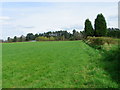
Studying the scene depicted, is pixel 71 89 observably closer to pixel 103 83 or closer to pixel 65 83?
pixel 65 83

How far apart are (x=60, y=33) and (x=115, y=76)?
13793cm

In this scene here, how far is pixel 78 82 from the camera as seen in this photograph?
6.37 metres

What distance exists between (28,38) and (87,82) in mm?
129788

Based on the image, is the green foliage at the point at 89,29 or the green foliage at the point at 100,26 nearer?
the green foliage at the point at 100,26

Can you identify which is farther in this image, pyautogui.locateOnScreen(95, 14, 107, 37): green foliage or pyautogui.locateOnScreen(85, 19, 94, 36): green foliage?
pyautogui.locateOnScreen(85, 19, 94, 36): green foliage

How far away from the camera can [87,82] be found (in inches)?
248

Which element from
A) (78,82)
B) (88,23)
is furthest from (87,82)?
(88,23)

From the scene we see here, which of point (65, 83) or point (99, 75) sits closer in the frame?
point (65, 83)

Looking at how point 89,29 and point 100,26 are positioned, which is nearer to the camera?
point 100,26

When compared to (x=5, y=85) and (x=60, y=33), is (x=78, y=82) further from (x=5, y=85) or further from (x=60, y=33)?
(x=60, y=33)

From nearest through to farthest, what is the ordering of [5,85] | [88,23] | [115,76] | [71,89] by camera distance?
1. [71,89]
2. [5,85]
3. [115,76]
4. [88,23]

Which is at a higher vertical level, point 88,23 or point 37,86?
point 88,23

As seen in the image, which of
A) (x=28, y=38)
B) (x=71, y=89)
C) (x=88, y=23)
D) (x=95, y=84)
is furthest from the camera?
(x=28, y=38)

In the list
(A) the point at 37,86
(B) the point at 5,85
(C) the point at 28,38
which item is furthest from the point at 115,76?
(C) the point at 28,38
